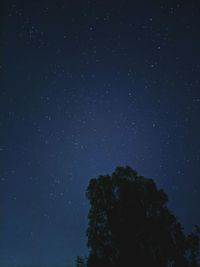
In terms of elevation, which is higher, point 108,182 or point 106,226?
point 108,182

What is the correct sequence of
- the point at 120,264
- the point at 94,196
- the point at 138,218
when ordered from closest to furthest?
the point at 120,264 → the point at 138,218 → the point at 94,196

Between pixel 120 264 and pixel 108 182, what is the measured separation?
5.63 metres

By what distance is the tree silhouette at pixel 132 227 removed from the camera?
20.0 meters

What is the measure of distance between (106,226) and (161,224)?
368 cm

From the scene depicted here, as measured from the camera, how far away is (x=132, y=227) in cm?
2069

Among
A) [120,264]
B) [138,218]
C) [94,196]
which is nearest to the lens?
[120,264]

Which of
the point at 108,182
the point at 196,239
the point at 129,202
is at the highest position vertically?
the point at 108,182

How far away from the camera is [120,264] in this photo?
64.3 feet

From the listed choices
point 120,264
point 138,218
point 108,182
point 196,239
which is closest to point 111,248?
point 120,264

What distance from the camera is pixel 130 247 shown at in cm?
2003

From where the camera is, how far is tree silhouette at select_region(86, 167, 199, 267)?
789 inches

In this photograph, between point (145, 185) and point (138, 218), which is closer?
point (138, 218)

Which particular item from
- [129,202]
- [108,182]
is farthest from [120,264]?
[108,182]

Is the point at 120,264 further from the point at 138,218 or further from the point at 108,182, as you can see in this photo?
the point at 108,182
